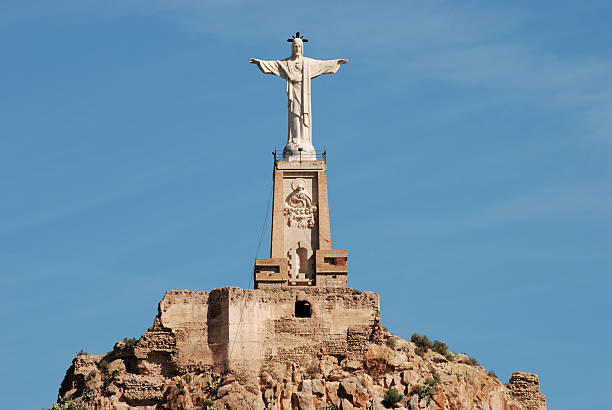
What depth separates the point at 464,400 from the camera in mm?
89562

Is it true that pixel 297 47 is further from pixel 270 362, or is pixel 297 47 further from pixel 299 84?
pixel 270 362

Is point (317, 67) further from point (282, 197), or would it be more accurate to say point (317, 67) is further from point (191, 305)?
point (191, 305)

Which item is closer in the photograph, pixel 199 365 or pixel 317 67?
pixel 199 365

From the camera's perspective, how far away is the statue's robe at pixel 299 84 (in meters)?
97.6

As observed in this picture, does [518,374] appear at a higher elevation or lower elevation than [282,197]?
lower

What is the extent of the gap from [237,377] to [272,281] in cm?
651

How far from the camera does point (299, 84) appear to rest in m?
98.4

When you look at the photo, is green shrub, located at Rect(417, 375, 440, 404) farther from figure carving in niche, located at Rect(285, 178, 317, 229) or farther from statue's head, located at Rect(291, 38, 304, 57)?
statue's head, located at Rect(291, 38, 304, 57)

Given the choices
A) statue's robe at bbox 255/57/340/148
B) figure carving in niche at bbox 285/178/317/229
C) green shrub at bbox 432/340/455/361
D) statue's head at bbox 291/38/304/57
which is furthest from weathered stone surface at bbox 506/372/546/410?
statue's head at bbox 291/38/304/57

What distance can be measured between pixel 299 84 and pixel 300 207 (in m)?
7.19

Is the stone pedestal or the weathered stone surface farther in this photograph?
the weathered stone surface

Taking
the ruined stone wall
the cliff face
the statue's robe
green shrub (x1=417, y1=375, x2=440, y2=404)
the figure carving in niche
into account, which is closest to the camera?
the cliff face

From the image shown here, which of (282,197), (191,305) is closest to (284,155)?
(282,197)

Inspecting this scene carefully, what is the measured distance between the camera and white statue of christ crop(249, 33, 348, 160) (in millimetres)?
97000
